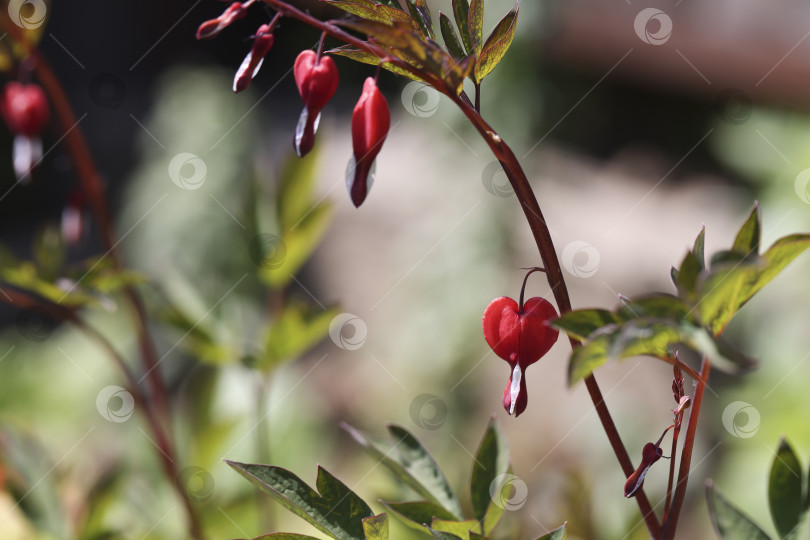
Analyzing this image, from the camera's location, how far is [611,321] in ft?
1.16

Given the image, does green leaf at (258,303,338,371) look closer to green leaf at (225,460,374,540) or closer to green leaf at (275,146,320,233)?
green leaf at (275,146,320,233)

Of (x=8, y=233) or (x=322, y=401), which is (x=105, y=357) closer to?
(x=322, y=401)

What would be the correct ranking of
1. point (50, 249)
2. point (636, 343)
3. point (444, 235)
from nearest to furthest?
1. point (636, 343)
2. point (50, 249)
3. point (444, 235)

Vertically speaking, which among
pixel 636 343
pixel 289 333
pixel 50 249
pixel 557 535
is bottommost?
pixel 50 249

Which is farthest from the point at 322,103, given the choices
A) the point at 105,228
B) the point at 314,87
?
the point at 105,228

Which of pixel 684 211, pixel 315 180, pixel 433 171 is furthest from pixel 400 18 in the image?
pixel 684 211

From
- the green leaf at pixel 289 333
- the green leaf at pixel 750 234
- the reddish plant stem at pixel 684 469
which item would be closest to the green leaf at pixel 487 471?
the reddish plant stem at pixel 684 469

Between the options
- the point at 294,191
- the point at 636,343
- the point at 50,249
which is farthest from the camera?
the point at 294,191

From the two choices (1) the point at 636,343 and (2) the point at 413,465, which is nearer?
(1) the point at 636,343

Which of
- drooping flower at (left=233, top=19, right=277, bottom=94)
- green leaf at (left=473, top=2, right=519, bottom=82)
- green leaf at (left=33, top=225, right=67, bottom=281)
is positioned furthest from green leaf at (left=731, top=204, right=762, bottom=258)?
green leaf at (left=33, top=225, right=67, bottom=281)

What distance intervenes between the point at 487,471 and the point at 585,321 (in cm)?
21

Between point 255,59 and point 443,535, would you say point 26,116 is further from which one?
point 443,535

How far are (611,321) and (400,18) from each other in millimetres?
219

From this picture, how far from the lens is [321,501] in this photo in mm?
445
